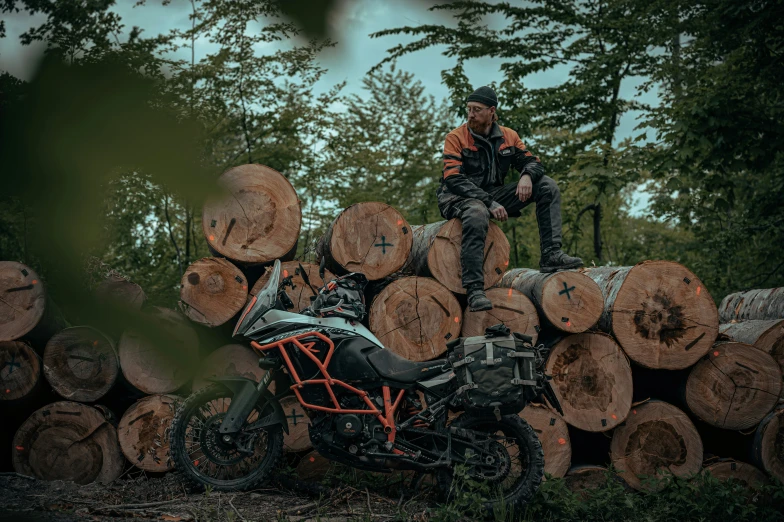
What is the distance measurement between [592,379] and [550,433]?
447 millimetres

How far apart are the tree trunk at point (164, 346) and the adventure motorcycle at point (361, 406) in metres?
2.66

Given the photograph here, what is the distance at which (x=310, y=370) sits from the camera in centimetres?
377

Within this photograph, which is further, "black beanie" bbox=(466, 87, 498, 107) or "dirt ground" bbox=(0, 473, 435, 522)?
"black beanie" bbox=(466, 87, 498, 107)

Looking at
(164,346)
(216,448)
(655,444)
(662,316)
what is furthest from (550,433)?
(164,346)

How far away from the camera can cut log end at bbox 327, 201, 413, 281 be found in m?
4.23

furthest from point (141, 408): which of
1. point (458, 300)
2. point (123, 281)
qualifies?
point (123, 281)

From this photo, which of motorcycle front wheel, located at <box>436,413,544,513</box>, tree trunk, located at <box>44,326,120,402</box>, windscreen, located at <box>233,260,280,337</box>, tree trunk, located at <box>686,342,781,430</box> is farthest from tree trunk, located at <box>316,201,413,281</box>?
tree trunk, located at <box>686,342,781,430</box>

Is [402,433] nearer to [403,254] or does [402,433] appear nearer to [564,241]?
[403,254]

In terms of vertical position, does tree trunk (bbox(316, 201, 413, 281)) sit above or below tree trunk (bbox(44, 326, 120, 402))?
above

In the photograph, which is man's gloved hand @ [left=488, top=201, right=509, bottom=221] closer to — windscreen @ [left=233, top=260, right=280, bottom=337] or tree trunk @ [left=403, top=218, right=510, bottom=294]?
tree trunk @ [left=403, top=218, right=510, bottom=294]

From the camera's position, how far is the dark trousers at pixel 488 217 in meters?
4.12

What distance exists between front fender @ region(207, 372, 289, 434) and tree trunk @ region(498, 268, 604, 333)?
1.75 m

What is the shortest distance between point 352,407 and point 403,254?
109cm

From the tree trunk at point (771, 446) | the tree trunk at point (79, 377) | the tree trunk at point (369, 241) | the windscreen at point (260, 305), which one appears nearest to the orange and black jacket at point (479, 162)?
the tree trunk at point (369, 241)
